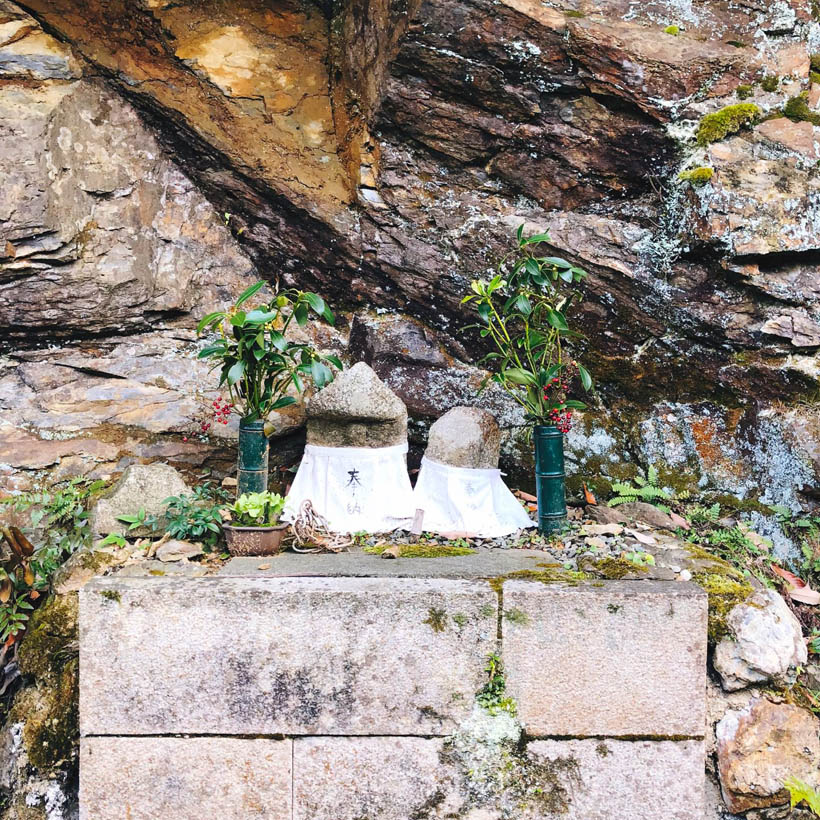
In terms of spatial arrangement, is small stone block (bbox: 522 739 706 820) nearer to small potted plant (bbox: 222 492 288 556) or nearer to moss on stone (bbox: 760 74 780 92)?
small potted plant (bbox: 222 492 288 556)

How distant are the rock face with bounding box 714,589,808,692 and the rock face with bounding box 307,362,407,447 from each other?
1728 mm

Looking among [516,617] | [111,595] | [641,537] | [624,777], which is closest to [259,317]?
[111,595]

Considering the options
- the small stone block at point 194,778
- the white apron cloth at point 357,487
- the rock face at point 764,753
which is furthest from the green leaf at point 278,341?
the rock face at point 764,753

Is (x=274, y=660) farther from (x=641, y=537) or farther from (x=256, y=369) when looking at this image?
(x=641, y=537)

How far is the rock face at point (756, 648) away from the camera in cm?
292

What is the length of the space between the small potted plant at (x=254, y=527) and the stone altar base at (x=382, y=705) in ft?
1.33

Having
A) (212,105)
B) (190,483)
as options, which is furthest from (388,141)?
(190,483)

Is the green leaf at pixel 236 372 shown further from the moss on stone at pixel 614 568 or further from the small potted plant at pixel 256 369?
the moss on stone at pixel 614 568

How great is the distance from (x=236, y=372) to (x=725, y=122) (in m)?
2.94

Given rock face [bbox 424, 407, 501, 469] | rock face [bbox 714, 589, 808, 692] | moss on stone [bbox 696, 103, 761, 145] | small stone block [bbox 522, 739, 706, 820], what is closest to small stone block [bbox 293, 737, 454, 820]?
small stone block [bbox 522, 739, 706, 820]

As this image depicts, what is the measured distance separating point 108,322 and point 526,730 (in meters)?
3.09

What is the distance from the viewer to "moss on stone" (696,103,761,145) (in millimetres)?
4129

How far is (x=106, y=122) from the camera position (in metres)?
4.41

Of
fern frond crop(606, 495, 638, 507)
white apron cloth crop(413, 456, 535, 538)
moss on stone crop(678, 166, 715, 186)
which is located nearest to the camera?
white apron cloth crop(413, 456, 535, 538)
